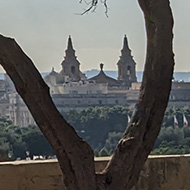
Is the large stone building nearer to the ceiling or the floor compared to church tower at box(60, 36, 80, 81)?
nearer to the floor

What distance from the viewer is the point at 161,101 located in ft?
5.52

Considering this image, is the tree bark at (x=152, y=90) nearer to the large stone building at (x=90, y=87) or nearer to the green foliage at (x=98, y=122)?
the green foliage at (x=98, y=122)

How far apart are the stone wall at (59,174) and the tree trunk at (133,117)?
2.08 feet

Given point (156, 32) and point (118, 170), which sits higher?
point (156, 32)

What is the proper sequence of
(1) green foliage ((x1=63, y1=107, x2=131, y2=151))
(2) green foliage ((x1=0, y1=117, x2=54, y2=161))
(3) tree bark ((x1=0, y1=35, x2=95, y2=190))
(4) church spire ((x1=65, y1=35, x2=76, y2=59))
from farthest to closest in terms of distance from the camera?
(4) church spire ((x1=65, y1=35, x2=76, y2=59))
(1) green foliage ((x1=63, y1=107, x2=131, y2=151))
(2) green foliage ((x1=0, y1=117, x2=54, y2=161))
(3) tree bark ((x1=0, y1=35, x2=95, y2=190))

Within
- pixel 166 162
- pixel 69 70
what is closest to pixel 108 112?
pixel 69 70

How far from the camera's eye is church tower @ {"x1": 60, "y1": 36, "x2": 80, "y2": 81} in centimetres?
4019

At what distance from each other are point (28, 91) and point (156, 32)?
432 mm

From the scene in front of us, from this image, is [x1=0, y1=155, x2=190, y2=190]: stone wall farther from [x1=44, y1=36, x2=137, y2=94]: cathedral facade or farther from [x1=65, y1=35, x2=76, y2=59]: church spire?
[x1=65, y1=35, x2=76, y2=59]: church spire

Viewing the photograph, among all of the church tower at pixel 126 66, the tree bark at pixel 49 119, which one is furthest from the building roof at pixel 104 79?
the tree bark at pixel 49 119

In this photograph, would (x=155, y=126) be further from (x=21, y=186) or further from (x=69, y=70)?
(x=69, y=70)

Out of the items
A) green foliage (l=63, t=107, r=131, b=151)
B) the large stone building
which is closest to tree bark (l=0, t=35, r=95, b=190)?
green foliage (l=63, t=107, r=131, b=151)

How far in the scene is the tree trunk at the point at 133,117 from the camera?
1.52 metres

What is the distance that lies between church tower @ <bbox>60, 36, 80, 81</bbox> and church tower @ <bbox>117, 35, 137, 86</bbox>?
3.07m
